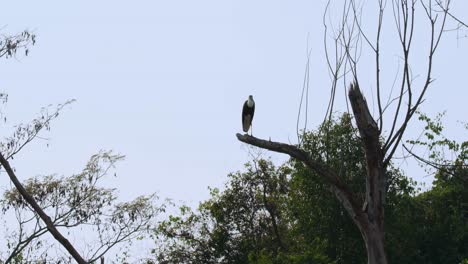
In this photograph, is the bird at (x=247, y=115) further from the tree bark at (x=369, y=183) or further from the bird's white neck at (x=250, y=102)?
the tree bark at (x=369, y=183)

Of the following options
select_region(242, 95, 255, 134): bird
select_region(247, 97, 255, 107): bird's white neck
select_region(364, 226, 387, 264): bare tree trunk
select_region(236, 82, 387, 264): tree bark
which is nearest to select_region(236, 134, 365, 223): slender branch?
select_region(236, 82, 387, 264): tree bark

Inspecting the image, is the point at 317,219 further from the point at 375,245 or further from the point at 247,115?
the point at 375,245

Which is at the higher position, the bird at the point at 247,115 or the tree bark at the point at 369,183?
the bird at the point at 247,115

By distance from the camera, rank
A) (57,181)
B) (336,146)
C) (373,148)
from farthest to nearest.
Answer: (336,146) → (57,181) → (373,148)

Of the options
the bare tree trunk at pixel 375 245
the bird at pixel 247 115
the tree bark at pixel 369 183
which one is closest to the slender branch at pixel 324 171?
the tree bark at pixel 369 183

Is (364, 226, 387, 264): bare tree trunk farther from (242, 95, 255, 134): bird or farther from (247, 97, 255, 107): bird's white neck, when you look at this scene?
(247, 97, 255, 107): bird's white neck

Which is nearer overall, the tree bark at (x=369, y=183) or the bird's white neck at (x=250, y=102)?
the tree bark at (x=369, y=183)

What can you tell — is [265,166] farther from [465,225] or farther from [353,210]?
[353,210]

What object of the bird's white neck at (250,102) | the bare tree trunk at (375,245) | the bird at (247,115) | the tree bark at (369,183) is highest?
the bird's white neck at (250,102)

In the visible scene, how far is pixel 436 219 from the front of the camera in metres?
28.6

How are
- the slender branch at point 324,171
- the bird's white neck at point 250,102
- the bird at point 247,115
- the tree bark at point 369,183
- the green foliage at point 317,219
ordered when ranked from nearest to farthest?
the tree bark at point 369,183 < the slender branch at point 324,171 < the bird at point 247,115 < the bird's white neck at point 250,102 < the green foliage at point 317,219

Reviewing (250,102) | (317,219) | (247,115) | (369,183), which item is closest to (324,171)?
(369,183)

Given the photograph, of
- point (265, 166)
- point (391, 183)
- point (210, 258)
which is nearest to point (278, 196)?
point (265, 166)

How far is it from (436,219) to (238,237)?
23.0 ft
